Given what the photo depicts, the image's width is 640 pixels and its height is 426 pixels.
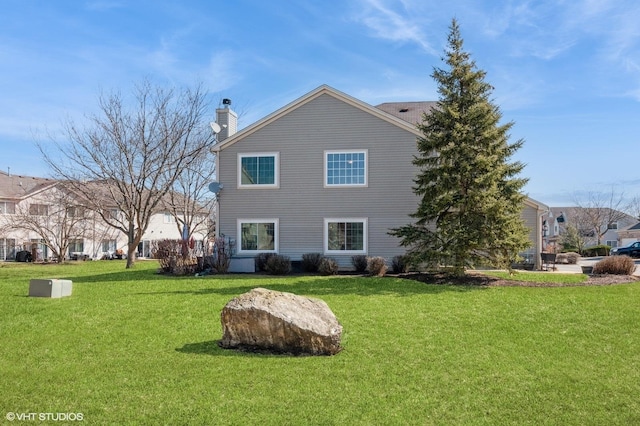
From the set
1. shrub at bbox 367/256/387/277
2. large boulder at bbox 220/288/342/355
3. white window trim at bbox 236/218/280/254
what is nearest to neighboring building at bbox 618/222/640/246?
shrub at bbox 367/256/387/277

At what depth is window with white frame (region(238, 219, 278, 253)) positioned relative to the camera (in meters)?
19.2

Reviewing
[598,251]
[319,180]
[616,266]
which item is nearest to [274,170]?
[319,180]

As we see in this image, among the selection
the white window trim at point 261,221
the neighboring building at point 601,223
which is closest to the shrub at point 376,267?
the white window trim at point 261,221

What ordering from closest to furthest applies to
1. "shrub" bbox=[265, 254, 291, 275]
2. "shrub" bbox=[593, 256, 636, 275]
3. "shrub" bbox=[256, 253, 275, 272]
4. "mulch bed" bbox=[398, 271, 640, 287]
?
1. "mulch bed" bbox=[398, 271, 640, 287]
2. "shrub" bbox=[593, 256, 636, 275]
3. "shrub" bbox=[265, 254, 291, 275]
4. "shrub" bbox=[256, 253, 275, 272]

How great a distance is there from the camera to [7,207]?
1416 inches

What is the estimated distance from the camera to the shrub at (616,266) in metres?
16.2

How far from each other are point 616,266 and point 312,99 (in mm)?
13226

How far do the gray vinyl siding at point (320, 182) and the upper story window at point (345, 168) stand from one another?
21 centimetres

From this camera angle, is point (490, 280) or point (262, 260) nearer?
point (490, 280)

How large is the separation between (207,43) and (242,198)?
22.2ft

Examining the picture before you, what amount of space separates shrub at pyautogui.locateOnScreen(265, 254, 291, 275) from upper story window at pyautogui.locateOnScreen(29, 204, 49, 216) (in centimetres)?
2689

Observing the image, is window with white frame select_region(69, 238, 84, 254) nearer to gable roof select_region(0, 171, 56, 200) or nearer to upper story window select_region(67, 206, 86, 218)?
upper story window select_region(67, 206, 86, 218)

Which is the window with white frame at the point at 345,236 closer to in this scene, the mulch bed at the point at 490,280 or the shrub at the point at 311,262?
the shrub at the point at 311,262

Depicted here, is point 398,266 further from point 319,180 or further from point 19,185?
point 19,185
